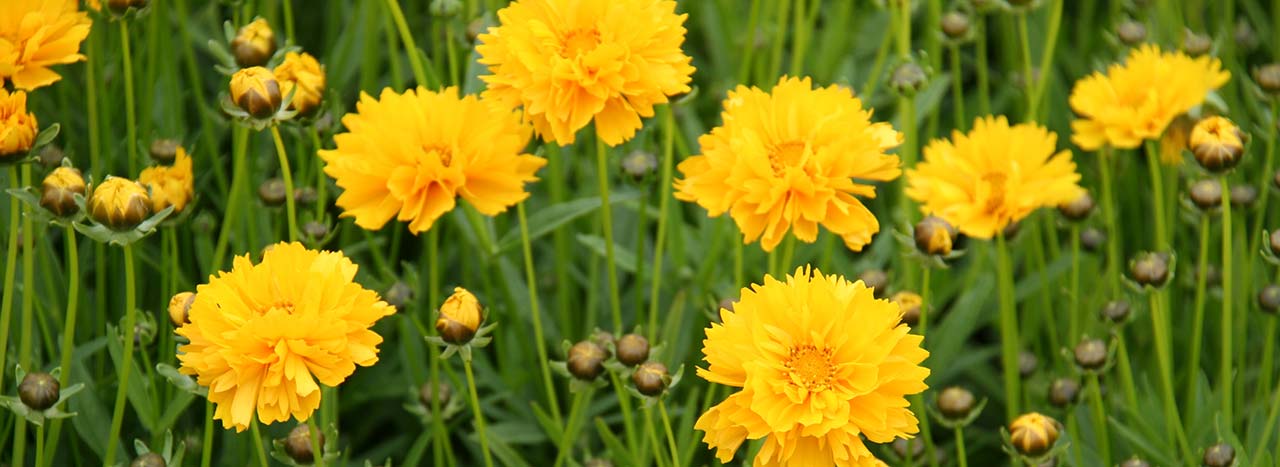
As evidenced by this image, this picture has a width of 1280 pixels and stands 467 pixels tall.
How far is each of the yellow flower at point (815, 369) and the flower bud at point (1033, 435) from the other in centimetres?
20

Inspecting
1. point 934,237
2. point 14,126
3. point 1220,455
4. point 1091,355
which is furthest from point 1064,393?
point 14,126

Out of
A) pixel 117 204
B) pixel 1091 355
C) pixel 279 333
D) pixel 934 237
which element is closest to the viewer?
pixel 279 333

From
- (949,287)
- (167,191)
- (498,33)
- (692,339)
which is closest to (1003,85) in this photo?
(949,287)

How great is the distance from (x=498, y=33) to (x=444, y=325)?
250mm

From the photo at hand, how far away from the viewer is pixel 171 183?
130cm

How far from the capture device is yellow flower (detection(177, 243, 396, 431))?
1005 millimetres

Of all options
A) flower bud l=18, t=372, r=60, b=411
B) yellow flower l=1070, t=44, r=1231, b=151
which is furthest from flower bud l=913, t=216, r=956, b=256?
flower bud l=18, t=372, r=60, b=411

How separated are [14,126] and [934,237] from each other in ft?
2.56

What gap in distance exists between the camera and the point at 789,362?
1.03m

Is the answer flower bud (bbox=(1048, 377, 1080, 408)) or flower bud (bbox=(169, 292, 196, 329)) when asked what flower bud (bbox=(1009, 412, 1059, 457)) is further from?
flower bud (bbox=(169, 292, 196, 329))

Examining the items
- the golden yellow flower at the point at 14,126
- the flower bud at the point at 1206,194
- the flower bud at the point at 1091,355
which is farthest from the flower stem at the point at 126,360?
the flower bud at the point at 1206,194

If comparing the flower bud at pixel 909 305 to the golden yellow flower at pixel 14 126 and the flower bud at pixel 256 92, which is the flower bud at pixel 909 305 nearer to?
the flower bud at pixel 256 92

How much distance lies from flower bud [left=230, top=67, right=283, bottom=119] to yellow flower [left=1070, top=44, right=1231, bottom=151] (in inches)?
32.7

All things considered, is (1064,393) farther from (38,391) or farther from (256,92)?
(38,391)
